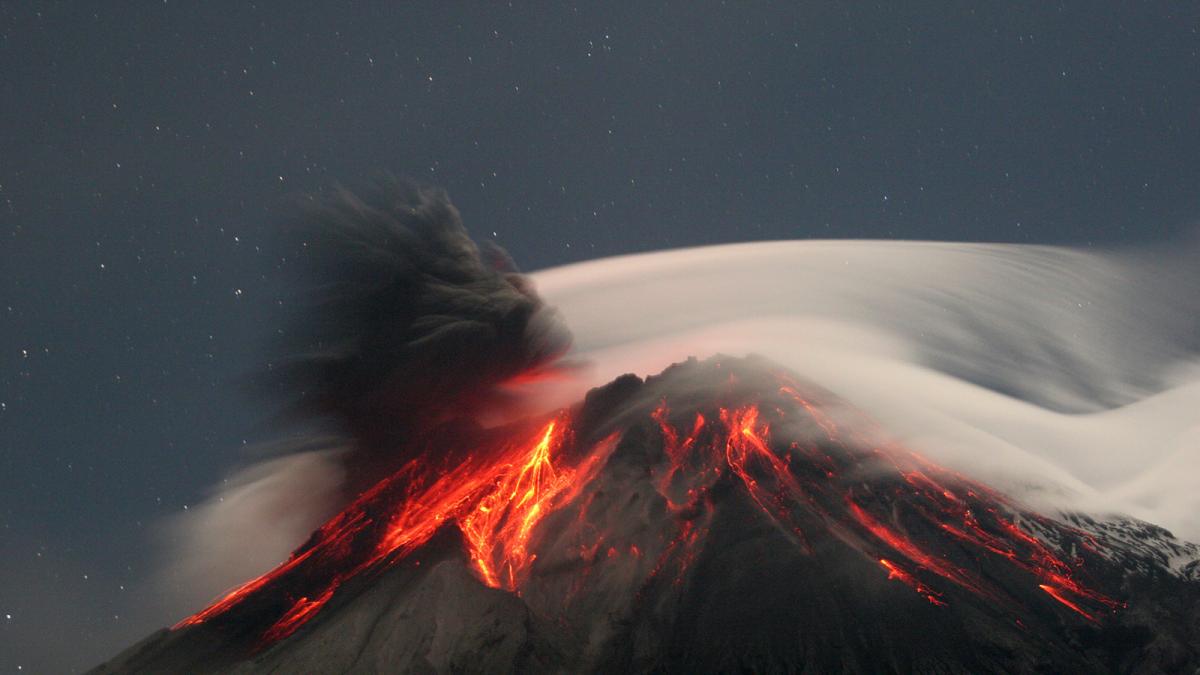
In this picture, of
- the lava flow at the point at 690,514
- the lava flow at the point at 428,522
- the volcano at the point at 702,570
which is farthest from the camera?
the lava flow at the point at 428,522

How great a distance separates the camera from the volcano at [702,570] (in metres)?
29.7

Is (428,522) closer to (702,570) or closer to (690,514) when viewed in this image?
(690,514)

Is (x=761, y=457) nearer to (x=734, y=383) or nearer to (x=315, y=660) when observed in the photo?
(x=734, y=383)

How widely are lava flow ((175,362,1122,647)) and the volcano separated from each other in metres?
0.13

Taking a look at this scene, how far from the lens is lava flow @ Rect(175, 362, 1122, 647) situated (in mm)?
34312

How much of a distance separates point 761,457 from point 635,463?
21.2ft

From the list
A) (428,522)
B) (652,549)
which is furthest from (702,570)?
(428,522)

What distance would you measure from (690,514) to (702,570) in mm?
3785

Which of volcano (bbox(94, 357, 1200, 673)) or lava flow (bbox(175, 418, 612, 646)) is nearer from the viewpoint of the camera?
volcano (bbox(94, 357, 1200, 673))

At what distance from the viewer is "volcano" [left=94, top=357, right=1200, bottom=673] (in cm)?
2967

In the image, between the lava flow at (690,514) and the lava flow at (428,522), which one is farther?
the lava flow at (428,522)

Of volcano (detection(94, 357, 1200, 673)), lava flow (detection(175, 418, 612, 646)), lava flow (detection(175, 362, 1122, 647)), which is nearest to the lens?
volcano (detection(94, 357, 1200, 673))

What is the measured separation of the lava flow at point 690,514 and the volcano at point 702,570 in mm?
127

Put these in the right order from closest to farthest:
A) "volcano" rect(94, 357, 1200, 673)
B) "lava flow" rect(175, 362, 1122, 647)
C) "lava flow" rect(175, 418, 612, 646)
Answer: "volcano" rect(94, 357, 1200, 673)
"lava flow" rect(175, 362, 1122, 647)
"lava flow" rect(175, 418, 612, 646)
